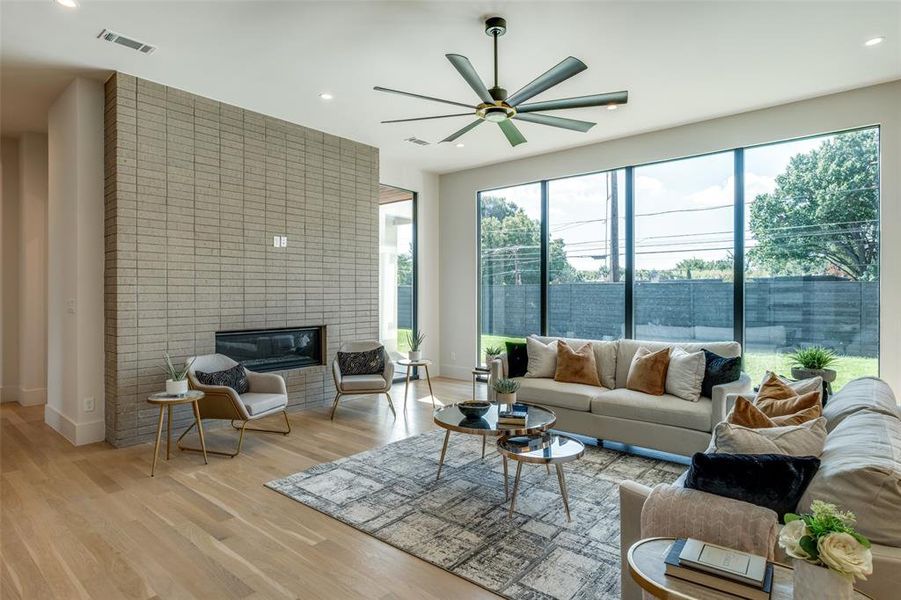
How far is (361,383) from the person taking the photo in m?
5.19

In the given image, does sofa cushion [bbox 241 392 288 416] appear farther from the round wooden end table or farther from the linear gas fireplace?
the round wooden end table

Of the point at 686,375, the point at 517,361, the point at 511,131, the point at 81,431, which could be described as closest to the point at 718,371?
the point at 686,375

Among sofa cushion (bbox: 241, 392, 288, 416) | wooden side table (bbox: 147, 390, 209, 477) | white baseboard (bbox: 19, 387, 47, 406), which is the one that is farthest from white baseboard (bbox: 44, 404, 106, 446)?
white baseboard (bbox: 19, 387, 47, 406)

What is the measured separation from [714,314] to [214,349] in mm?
5325

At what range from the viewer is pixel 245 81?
14.3 feet

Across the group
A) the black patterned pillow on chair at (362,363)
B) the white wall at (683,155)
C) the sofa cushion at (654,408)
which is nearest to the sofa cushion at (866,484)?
the sofa cushion at (654,408)

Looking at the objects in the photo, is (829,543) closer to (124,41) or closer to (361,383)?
(361,383)

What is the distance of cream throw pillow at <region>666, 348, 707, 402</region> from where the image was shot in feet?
13.2

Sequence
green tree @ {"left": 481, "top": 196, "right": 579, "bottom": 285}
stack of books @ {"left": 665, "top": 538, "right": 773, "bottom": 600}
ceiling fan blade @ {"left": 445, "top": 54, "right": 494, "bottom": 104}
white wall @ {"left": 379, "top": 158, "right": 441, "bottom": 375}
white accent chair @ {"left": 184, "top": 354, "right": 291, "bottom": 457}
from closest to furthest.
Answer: stack of books @ {"left": 665, "top": 538, "right": 773, "bottom": 600} → ceiling fan blade @ {"left": 445, "top": 54, "right": 494, "bottom": 104} → white accent chair @ {"left": 184, "top": 354, "right": 291, "bottom": 457} → green tree @ {"left": 481, "top": 196, "right": 579, "bottom": 285} → white wall @ {"left": 379, "top": 158, "right": 441, "bottom": 375}

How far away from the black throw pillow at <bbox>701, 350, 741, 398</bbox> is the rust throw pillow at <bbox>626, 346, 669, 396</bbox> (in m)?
0.32

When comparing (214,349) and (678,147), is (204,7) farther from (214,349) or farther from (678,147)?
(678,147)

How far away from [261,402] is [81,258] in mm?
2034

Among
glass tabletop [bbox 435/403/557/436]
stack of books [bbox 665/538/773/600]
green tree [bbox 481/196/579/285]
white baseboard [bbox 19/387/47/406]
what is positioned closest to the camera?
stack of books [bbox 665/538/773/600]

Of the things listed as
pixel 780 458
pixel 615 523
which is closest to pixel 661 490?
pixel 780 458
